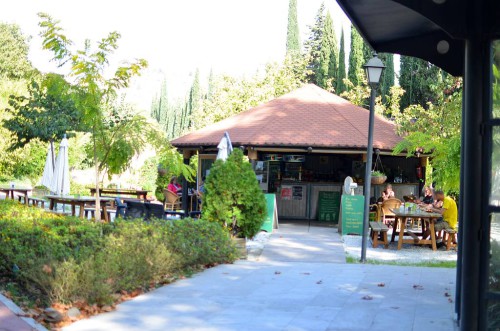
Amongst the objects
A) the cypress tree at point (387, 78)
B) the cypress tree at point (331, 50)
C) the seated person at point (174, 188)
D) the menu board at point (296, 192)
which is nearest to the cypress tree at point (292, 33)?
the cypress tree at point (331, 50)

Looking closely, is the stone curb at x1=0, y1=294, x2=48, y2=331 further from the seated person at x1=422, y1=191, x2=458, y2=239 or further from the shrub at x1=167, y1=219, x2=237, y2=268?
the seated person at x1=422, y1=191, x2=458, y2=239

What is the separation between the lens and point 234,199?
13.5m

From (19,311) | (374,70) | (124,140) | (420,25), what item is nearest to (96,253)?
(19,311)

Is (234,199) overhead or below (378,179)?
below

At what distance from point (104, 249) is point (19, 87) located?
3114 centimetres

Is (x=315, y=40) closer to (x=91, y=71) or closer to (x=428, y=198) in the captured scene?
(x=428, y=198)

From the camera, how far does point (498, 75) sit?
473cm

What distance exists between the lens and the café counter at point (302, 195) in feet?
72.8

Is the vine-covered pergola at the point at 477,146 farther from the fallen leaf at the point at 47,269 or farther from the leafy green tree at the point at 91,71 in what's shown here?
the leafy green tree at the point at 91,71

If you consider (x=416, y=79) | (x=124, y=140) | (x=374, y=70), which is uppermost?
(x=416, y=79)

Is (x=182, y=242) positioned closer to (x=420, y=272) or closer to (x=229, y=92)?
(x=420, y=272)

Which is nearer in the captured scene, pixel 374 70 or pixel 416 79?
pixel 374 70

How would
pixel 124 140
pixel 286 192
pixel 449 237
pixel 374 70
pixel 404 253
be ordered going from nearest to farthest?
1. pixel 374 70
2. pixel 124 140
3. pixel 404 253
4. pixel 449 237
5. pixel 286 192

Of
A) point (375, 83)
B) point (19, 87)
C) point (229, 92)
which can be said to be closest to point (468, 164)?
Result: point (375, 83)
